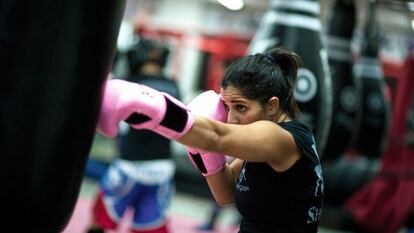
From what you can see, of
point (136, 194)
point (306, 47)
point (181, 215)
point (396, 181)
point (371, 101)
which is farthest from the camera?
point (181, 215)

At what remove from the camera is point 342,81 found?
149 inches

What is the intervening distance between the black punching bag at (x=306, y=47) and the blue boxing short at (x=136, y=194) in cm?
110

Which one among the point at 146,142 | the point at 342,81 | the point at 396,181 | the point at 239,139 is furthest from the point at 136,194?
the point at 396,181

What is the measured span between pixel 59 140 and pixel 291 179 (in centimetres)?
54

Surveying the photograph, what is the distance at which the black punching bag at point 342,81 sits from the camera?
3.66 metres

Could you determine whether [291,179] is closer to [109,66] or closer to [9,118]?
[109,66]

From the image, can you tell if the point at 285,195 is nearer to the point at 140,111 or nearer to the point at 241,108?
the point at 241,108

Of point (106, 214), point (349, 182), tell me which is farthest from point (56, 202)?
point (349, 182)

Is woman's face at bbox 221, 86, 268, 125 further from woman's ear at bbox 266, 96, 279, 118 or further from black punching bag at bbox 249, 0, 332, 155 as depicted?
black punching bag at bbox 249, 0, 332, 155

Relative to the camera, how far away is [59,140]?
132 cm

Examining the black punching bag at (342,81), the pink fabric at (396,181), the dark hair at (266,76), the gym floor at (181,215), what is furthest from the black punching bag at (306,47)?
the pink fabric at (396,181)

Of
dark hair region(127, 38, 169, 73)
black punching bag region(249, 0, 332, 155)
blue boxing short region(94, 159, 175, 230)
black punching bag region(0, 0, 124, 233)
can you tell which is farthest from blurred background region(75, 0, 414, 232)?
blue boxing short region(94, 159, 175, 230)

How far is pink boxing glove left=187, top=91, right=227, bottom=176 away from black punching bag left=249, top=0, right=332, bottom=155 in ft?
3.48

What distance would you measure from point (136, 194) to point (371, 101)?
179 centimetres
